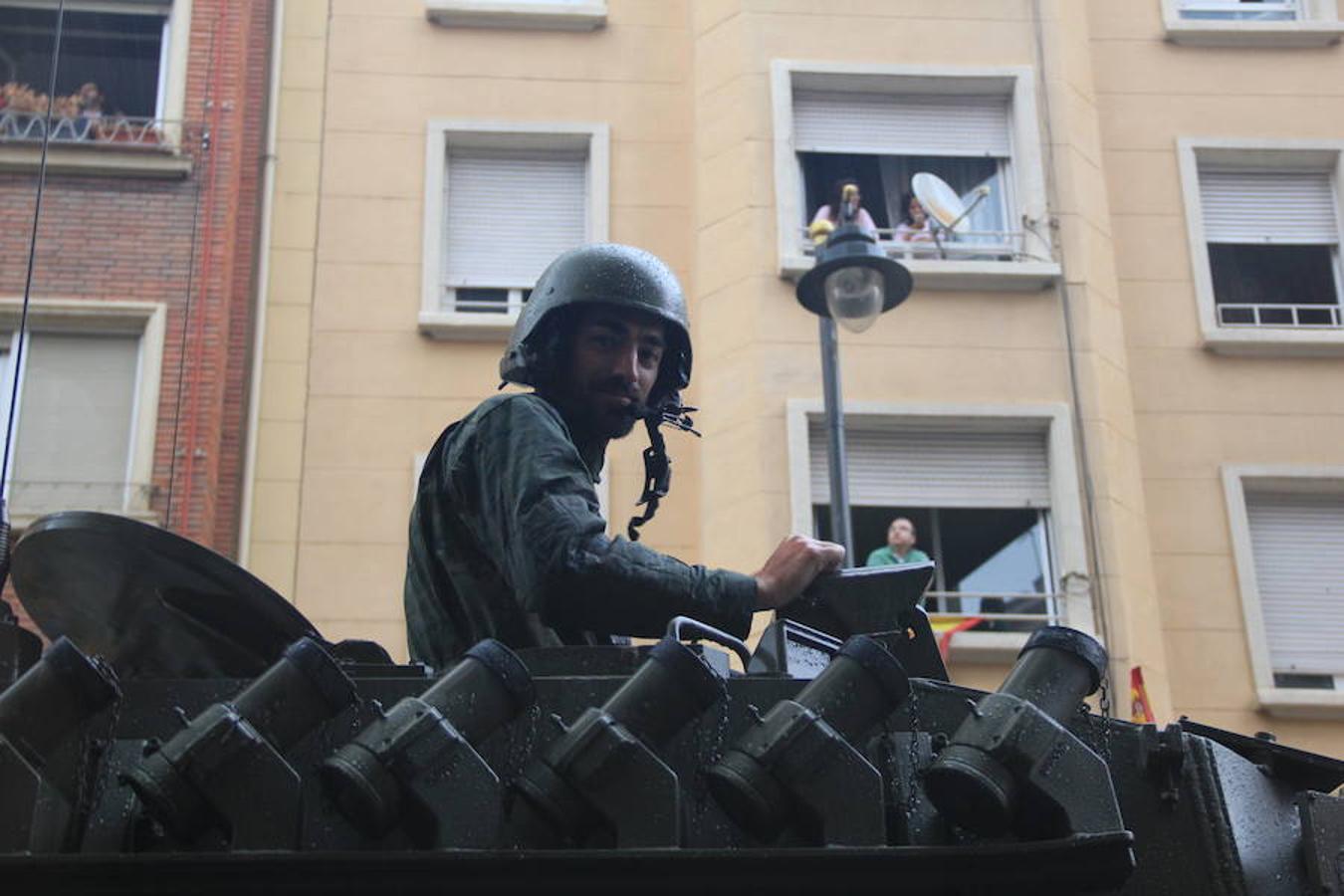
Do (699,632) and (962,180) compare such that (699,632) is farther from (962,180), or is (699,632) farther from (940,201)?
(962,180)

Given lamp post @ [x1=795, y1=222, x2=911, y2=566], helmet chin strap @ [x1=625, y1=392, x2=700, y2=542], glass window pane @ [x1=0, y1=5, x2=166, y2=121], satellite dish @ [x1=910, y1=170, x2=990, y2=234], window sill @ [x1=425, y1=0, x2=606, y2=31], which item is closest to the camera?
helmet chin strap @ [x1=625, y1=392, x2=700, y2=542]

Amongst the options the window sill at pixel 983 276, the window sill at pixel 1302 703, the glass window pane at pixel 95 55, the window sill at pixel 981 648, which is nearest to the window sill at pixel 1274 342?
the window sill at pixel 983 276

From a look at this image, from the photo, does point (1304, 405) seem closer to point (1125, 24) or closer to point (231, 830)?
point (1125, 24)

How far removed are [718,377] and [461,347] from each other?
8.11 feet

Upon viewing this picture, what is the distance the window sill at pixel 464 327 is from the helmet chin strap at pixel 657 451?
43.4ft

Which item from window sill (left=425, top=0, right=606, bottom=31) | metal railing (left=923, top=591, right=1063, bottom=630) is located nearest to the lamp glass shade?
metal railing (left=923, top=591, right=1063, bottom=630)

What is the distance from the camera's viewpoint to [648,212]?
20078 mm

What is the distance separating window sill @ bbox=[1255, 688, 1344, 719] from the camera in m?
17.7

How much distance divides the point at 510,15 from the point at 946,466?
6425 millimetres

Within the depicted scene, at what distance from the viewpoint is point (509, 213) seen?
2019 cm

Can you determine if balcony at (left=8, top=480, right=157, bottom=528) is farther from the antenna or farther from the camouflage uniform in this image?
the camouflage uniform

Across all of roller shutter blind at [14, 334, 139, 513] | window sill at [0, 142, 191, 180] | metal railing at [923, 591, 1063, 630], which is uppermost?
window sill at [0, 142, 191, 180]

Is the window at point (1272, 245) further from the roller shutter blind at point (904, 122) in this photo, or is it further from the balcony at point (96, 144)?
the balcony at point (96, 144)

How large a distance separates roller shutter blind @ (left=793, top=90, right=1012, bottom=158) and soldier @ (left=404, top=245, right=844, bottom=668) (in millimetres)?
14542
